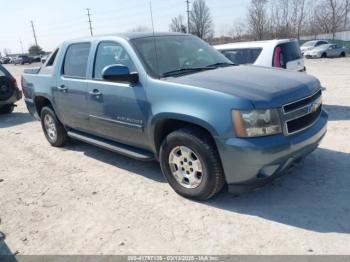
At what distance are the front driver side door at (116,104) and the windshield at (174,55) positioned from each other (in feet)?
0.72

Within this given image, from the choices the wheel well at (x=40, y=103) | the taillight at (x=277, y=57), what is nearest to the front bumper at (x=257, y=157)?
the wheel well at (x=40, y=103)

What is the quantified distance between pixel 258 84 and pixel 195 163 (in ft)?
3.53

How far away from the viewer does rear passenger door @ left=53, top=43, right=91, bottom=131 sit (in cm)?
521

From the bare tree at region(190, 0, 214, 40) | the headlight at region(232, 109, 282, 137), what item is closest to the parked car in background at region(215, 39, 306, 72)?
the headlight at region(232, 109, 282, 137)

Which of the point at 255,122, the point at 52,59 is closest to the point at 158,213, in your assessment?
the point at 255,122

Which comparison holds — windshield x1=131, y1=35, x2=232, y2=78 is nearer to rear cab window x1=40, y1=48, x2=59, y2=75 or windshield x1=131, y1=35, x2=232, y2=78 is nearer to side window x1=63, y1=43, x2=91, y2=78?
side window x1=63, y1=43, x2=91, y2=78

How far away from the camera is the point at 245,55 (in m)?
8.11

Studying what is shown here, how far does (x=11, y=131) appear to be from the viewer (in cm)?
852

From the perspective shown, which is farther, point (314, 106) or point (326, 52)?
point (326, 52)

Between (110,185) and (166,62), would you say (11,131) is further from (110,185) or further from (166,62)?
(166,62)

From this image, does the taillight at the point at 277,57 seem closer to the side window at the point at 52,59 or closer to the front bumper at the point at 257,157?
the front bumper at the point at 257,157

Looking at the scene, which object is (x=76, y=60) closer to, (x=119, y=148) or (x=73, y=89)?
(x=73, y=89)

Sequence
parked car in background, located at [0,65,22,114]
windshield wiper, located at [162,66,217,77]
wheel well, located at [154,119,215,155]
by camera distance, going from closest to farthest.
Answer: wheel well, located at [154,119,215,155]
windshield wiper, located at [162,66,217,77]
parked car in background, located at [0,65,22,114]

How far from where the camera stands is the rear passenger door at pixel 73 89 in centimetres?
521
